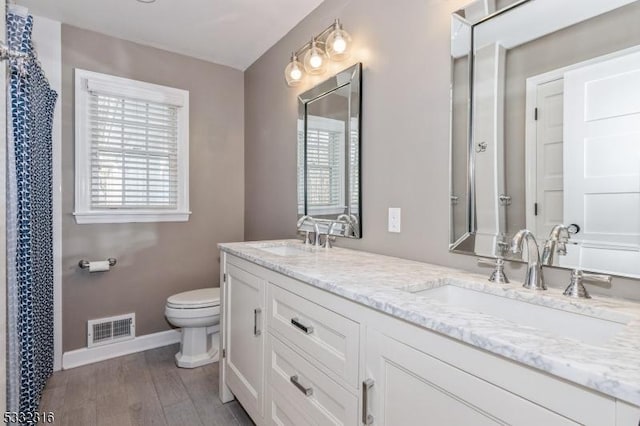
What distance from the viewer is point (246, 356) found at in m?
1.68

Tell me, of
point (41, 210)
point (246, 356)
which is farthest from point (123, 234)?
point (246, 356)

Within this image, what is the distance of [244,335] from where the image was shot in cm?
170

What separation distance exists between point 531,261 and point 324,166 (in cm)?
134

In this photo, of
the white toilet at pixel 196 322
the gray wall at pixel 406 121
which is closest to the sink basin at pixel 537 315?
the gray wall at pixel 406 121

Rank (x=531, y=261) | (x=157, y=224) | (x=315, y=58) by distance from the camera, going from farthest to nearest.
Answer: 1. (x=157, y=224)
2. (x=315, y=58)
3. (x=531, y=261)

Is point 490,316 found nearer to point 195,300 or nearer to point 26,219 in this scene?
point 26,219

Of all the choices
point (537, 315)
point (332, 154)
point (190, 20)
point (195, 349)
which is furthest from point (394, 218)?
point (190, 20)

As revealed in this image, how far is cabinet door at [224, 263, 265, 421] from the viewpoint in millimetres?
1543

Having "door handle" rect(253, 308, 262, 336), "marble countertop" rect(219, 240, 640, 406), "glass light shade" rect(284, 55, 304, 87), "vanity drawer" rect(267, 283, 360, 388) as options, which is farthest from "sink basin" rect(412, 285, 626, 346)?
"glass light shade" rect(284, 55, 304, 87)

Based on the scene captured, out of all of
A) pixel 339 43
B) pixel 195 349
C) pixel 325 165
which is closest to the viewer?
pixel 339 43

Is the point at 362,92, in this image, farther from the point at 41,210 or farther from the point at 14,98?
the point at 41,210

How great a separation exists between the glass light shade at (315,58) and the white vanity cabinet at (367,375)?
122 cm

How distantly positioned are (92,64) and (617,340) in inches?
126

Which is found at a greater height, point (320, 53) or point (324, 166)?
point (320, 53)
